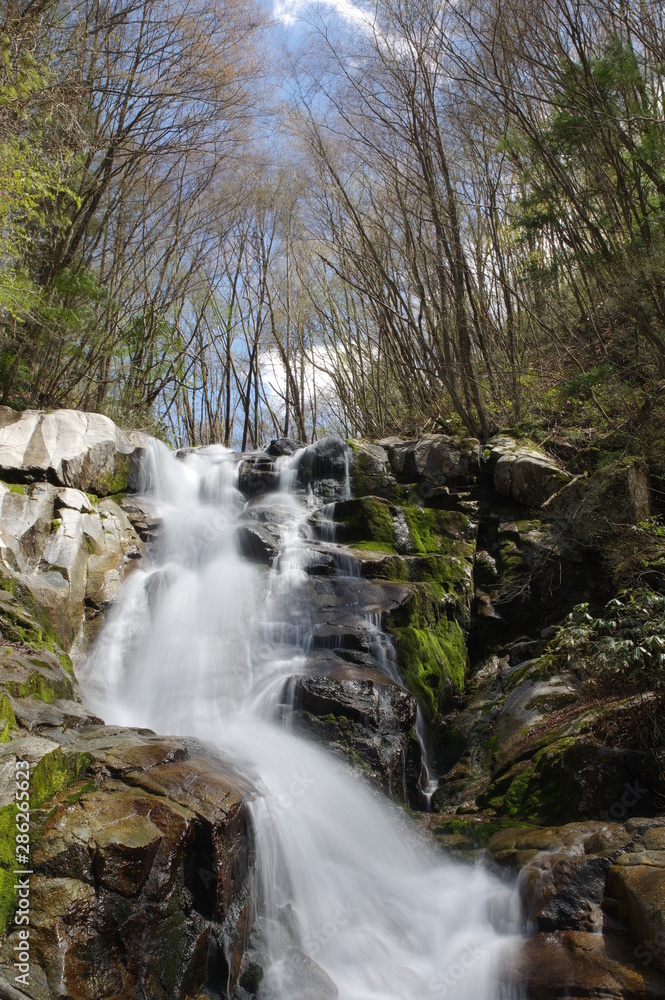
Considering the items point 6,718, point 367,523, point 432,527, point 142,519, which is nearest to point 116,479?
point 142,519

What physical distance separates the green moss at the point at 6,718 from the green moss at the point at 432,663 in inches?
146

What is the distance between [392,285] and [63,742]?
9046 millimetres

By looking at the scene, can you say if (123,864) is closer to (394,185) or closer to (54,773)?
(54,773)

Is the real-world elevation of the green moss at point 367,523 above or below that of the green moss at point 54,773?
above

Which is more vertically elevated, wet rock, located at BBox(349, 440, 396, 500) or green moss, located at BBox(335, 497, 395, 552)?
wet rock, located at BBox(349, 440, 396, 500)

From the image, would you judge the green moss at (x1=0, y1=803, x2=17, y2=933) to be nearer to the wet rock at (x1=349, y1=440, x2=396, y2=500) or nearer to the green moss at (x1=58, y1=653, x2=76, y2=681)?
the green moss at (x1=58, y1=653, x2=76, y2=681)

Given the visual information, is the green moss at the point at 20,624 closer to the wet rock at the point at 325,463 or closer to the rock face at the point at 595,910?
the rock face at the point at 595,910

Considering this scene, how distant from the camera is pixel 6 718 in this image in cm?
377

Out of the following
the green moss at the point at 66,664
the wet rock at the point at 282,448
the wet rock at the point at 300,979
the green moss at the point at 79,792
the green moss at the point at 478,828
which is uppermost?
the wet rock at the point at 282,448

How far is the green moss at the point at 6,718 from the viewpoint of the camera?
3.65 meters

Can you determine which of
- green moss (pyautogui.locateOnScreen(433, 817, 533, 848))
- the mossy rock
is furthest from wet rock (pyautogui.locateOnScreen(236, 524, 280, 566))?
green moss (pyautogui.locateOnScreen(433, 817, 533, 848))

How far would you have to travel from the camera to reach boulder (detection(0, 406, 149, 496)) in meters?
7.57

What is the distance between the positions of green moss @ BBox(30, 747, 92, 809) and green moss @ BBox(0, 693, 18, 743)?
437 mm

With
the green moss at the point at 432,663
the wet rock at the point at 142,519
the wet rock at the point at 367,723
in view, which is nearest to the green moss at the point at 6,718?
the wet rock at the point at 367,723
